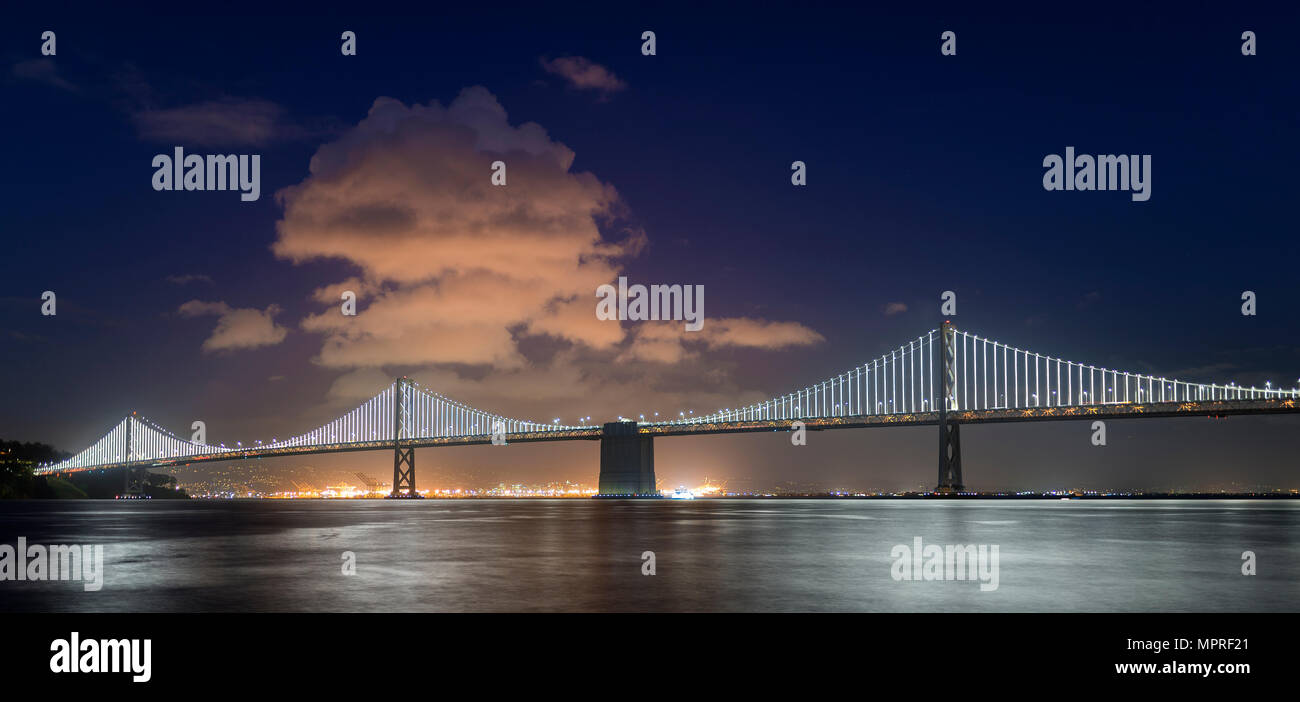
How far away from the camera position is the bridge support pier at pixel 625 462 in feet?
378

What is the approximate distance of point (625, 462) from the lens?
116188 millimetres

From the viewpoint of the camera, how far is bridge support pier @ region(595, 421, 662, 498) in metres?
115

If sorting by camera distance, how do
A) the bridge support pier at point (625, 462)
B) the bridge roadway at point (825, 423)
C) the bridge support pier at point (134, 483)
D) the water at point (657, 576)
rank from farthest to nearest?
the bridge support pier at point (134, 483) → the bridge support pier at point (625, 462) → the bridge roadway at point (825, 423) → the water at point (657, 576)

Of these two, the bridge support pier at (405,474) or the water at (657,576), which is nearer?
the water at (657,576)

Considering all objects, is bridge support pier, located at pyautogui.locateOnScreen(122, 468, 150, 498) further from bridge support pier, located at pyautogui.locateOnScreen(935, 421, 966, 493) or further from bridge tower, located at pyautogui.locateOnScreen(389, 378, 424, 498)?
bridge support pier, located at pyautogui.locateOnScreen(935, 421, 966, 493)

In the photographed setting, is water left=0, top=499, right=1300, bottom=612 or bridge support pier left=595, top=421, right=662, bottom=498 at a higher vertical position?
water left=0, top=499, right=1300, bottom=612

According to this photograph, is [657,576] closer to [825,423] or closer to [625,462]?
[825,423]

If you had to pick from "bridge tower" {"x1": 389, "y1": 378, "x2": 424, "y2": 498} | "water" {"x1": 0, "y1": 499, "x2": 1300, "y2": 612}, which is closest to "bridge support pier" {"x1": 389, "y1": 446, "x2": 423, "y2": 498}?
"bridge tower" {"x1": 389, "y1": 378, "x2": 424, "y2": 498}

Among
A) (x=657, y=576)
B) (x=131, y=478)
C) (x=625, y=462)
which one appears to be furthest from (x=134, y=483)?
(x=657, y=576)

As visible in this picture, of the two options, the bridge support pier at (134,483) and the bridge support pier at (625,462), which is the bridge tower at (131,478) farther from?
the bridge support pier at (625,462)

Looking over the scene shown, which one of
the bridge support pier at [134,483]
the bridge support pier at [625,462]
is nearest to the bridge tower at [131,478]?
the bridge support pier at [134,483]
